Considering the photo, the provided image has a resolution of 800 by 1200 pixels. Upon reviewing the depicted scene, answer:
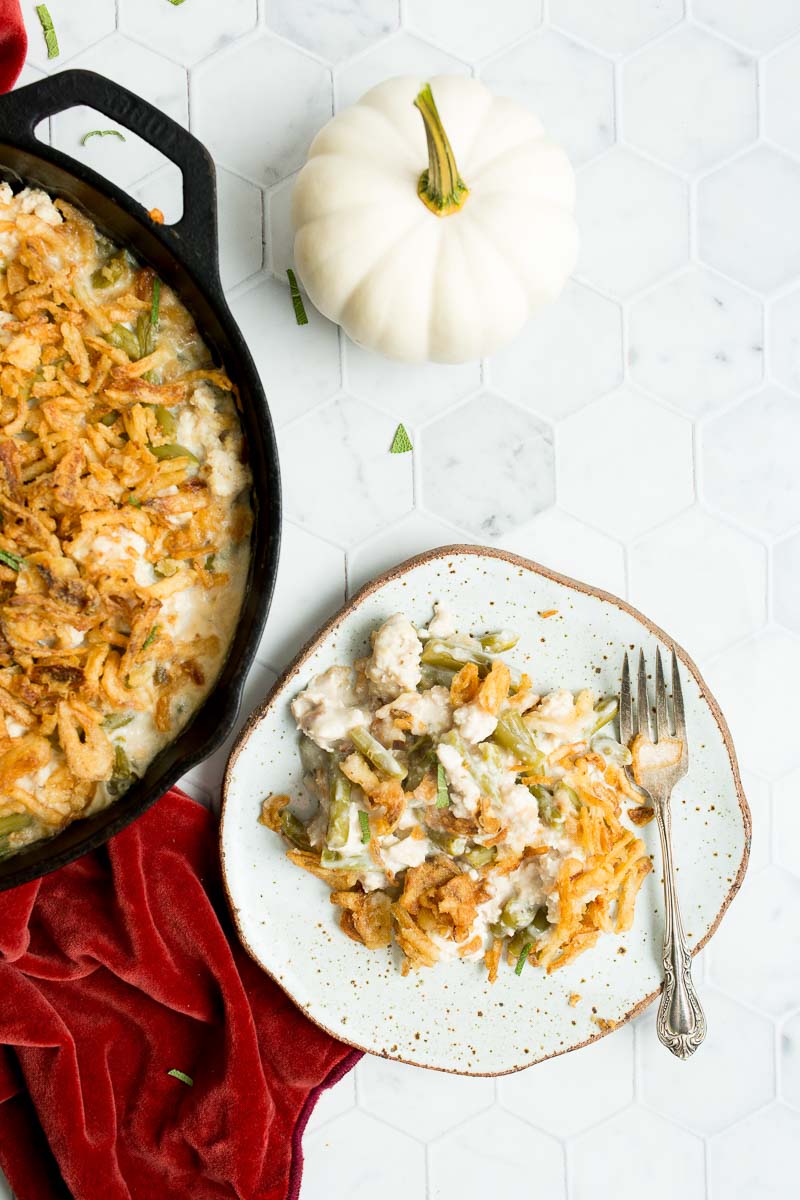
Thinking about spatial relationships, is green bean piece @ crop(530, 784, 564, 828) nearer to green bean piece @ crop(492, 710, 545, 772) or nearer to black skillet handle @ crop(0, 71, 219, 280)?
green bean piece @ crop(492, 710, 545, 772)

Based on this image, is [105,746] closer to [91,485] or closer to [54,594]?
[54,594]

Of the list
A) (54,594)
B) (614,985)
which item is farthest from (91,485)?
(614,985)

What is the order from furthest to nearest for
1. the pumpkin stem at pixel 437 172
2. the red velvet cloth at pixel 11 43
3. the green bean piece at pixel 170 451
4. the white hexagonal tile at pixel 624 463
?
the white hexagonal tile at pixel 624 463, the red velvet cloth at pixel 11 43, the green bean piece at pixel 170 451, the pumpkin stem at pixel 437 172

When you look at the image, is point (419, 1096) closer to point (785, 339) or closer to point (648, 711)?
point (648, 711)

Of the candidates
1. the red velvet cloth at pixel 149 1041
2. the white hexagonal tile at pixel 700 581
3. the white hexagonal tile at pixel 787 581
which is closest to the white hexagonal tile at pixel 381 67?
the white hexagonal tile at pixel 700 581

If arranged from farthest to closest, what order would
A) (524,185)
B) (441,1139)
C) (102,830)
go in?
(441,1139), (524,185), (102,830)

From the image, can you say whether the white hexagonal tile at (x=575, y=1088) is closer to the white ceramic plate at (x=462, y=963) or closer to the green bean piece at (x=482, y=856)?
the white ceramic plate at (x=462, y=963)

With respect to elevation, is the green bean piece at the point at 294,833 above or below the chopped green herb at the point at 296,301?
below
